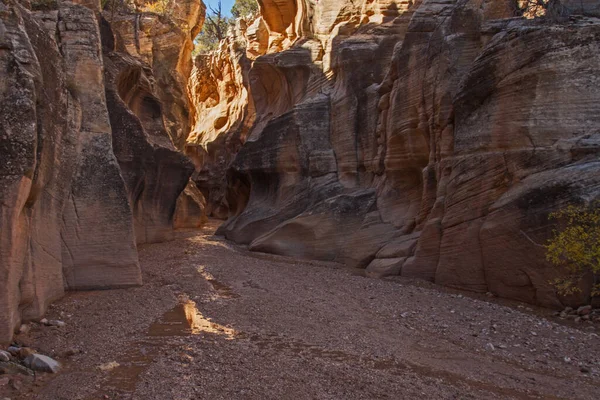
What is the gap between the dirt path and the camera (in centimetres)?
558

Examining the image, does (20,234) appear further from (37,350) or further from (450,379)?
(450,379)

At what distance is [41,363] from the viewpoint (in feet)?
19.3

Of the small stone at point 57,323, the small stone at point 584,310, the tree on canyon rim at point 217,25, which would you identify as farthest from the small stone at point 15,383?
the tree on canyon rim at point 217,25

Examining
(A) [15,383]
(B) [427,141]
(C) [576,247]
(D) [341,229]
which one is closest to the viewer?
(A) [15,383]

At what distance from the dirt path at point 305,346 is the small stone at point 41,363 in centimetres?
23

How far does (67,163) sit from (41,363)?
183 inches

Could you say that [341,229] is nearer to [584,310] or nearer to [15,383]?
[584,310]

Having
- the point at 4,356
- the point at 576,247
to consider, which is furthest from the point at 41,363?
the point at 576,247

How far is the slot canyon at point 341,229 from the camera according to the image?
6.28 m

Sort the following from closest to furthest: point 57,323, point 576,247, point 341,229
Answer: point 57,323 → point 576,247 → point 341,229

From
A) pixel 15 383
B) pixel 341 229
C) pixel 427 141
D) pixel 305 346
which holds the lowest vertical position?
pixel 305 346

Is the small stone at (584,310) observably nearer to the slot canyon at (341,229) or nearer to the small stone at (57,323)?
the slot canyon at (341,229)

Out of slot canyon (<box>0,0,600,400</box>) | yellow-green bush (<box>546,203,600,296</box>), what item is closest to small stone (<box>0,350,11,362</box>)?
slot canyon (<box>0,0,600,400</box>)

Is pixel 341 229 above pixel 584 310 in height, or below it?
above
